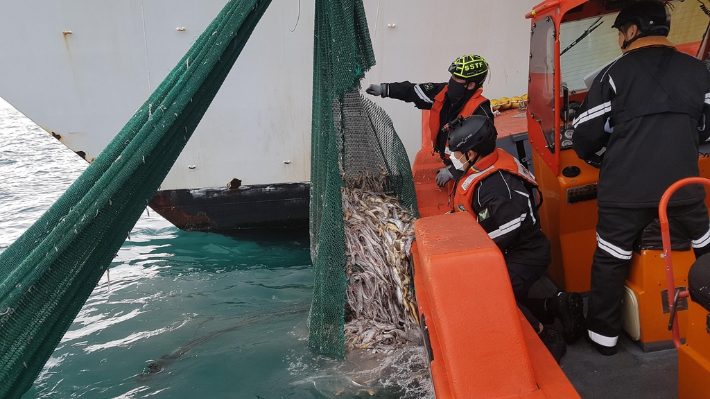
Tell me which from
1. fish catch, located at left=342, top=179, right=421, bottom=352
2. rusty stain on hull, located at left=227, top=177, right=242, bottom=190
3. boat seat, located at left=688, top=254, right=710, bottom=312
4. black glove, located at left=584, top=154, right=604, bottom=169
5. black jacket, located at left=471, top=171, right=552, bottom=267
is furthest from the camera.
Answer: rusty stain on hull, located at left=227, top=177, right=242, bottom=190

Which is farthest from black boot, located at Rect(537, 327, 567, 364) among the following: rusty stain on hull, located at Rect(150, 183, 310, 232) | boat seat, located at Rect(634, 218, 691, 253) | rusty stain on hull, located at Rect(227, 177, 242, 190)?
rusty stain on hull, located at Rect(227, 177, 242, 190)

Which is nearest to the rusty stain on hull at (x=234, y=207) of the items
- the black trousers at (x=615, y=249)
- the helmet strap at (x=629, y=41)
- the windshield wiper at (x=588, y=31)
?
the windshield wiper at (x=588, y=31)

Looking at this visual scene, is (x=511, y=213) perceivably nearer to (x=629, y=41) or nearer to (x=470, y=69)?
(x=629, y=41)

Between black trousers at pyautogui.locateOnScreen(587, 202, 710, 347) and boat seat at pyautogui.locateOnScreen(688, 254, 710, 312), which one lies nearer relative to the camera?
boat seat at pyautogui.locateOnScreen(688, 254, 710, 312)

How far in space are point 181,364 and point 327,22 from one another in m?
2.77

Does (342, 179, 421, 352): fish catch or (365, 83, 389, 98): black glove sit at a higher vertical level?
(365, 83, 389, 98): black glove

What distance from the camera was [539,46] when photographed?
3.32 m

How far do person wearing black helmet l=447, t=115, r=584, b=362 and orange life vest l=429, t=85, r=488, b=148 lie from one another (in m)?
1.17

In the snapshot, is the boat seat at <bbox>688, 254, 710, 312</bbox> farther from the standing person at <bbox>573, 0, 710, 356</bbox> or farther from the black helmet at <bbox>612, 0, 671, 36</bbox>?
the black helmet at <bbox>612, 0, 671, 36</bbox>

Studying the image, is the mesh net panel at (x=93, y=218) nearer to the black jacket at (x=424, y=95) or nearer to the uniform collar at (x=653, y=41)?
the uniform collar at (x=653, y=41)

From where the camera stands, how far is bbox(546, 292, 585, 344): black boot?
2732mm

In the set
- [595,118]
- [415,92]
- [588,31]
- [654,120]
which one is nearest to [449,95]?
[415,92]

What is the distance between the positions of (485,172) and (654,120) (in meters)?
0.86

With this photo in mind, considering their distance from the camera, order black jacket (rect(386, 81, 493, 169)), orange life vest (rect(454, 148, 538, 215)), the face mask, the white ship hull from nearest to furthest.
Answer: orange life vest (rect(454, 148, 538, 215)), the face mask, black jacket (rect(386, 81, 493, 169)), the white ship hull
